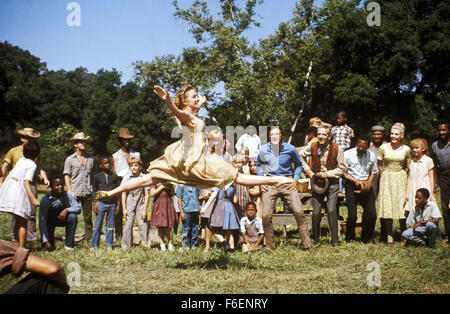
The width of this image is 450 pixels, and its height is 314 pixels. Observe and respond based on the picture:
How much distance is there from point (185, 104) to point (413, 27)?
20876 mm

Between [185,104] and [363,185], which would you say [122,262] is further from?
[363,185]

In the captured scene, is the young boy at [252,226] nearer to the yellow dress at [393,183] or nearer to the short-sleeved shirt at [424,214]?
the yellow dress at [393,183]

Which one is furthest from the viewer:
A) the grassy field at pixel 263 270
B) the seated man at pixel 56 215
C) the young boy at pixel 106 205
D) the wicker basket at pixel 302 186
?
the wicker basket at pixel 302 186

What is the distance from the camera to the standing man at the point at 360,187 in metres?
7.77

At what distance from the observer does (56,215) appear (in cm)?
764

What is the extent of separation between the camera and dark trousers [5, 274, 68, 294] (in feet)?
8.70

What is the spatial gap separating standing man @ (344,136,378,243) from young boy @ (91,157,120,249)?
4417 mm

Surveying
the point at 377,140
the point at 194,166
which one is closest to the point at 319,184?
the point at 377,140

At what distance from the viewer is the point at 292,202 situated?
7.16 m

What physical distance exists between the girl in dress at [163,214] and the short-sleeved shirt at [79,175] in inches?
62.2

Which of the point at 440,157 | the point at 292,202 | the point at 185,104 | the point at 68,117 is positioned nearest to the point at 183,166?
the point at 185,104

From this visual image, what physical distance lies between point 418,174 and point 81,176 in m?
6.56

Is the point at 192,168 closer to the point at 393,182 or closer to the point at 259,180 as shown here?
the point at 259,180

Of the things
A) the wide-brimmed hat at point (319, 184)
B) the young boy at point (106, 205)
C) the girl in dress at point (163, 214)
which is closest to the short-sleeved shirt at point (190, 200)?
the girl in dress at point (163, 214)
